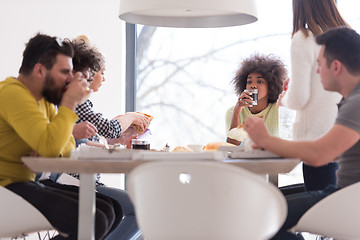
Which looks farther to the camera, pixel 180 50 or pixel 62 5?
pixel 180 50

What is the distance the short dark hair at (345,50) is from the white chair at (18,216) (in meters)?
1.23

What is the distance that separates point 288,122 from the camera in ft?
14.8

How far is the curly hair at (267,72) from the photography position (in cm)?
368

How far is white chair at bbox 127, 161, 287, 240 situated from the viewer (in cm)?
167

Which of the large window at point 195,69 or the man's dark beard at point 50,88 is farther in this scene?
the large window at point 195,69

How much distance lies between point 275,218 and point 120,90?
3308 millimetres

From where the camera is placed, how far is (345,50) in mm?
2148

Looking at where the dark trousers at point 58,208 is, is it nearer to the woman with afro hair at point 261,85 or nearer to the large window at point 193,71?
the woman with afro hair at point 261,85

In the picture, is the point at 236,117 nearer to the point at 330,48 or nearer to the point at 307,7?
the point at 307,7

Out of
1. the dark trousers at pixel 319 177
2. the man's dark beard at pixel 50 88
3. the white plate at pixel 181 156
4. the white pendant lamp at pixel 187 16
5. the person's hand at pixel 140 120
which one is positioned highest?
the white pendant lamp at pixel 187 16

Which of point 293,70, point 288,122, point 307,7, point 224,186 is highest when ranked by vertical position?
point 307,7

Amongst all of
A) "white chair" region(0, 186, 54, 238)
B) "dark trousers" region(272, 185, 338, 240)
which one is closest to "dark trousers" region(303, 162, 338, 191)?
"dark trousers" region(272, 185, 338, 240)

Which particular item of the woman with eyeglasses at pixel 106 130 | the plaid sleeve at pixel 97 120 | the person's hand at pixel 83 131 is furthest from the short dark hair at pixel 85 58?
the person's hand at pixel 83 131

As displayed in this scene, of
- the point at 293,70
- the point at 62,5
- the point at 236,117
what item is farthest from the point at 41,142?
the point at 62,5
